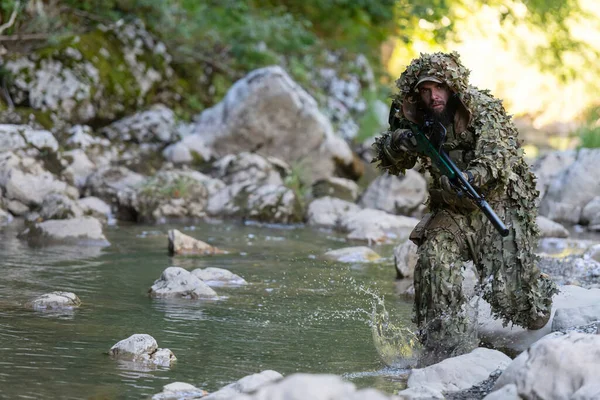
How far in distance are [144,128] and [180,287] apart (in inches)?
345

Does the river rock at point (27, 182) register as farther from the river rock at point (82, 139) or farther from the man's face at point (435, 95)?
the man's face at point (435, 95)

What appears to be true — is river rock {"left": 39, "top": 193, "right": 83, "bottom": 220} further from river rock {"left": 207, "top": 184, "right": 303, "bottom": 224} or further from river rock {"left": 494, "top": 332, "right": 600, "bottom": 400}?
river rock {"left": 494, "top": 332, "right": 600, "bottom": 400}

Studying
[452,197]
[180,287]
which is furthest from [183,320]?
[452,197]

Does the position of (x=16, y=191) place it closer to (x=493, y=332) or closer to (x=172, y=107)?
(x=172, y=107)

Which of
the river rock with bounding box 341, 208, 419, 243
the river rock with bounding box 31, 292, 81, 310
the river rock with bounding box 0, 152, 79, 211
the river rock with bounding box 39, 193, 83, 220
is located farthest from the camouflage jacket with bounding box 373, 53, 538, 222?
the river rock with bounding box 0, 152, 79, 211

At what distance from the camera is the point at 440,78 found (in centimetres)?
535

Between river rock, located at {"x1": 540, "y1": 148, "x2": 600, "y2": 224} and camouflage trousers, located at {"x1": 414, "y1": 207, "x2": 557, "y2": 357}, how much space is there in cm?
969

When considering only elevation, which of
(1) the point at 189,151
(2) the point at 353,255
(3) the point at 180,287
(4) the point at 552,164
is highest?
(4) the point at 552,164

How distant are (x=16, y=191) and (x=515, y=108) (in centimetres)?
2113

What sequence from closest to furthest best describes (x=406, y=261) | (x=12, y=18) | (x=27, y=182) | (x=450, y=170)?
(x=450, y=170)
(x=406, y=261)
(x=27, y=182)
(x=12, y=18)

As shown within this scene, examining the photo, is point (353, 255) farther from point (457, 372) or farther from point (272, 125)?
point (272, 125)

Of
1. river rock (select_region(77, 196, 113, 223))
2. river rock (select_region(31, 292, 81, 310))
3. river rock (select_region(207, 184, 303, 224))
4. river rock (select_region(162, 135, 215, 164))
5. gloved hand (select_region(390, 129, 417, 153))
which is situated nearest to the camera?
gloved hand (select_region(390, 129, 417, 153))

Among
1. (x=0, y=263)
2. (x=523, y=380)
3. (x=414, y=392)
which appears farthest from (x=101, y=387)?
(x=0, y=263)

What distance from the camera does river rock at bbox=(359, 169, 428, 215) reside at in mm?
14672
